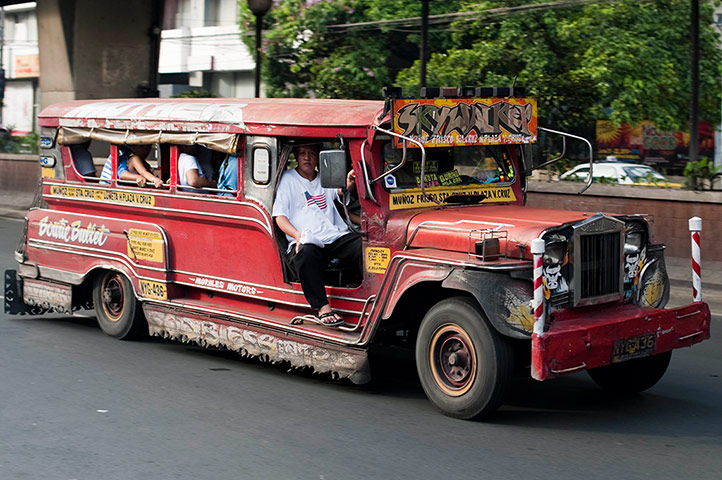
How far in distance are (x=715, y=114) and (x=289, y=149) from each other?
16.8 metres

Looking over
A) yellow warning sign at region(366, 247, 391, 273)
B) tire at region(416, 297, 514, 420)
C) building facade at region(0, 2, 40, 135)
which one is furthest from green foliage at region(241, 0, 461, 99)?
building facade at region(0, 2, 40, 135)

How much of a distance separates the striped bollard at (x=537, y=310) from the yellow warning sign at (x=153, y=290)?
3.76 metres

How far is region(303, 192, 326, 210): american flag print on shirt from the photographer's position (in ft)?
25.0

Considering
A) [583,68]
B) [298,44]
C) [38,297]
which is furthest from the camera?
[298,44]

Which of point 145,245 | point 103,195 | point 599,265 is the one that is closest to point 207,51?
point 103,195

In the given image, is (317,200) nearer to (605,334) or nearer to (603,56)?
(605,334)

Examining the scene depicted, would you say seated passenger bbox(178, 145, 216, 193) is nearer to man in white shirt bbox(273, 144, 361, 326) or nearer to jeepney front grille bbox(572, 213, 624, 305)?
man in white shirt bbox(273, 144, 361, 326)

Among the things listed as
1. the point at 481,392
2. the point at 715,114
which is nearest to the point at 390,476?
the point at 481,392

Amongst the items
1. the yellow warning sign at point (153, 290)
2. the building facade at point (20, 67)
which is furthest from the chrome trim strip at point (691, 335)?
the building facade at point (20, 67)

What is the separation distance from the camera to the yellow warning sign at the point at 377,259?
7.02 metres

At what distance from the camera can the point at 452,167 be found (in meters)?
7.58

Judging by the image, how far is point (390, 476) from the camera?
5273 mm

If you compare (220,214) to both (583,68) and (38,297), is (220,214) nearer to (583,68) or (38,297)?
(38,297)

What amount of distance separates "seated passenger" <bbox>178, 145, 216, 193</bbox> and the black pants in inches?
53.5
